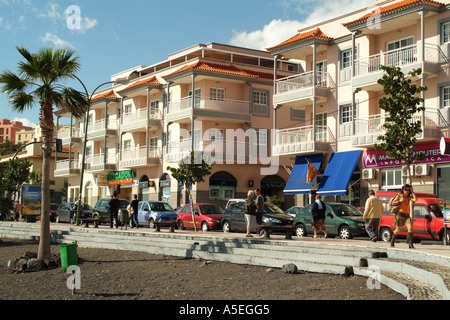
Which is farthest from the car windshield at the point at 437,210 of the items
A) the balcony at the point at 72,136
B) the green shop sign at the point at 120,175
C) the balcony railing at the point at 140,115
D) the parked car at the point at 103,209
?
the balcony at the point at 72,136

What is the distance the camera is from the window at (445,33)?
2891 cm

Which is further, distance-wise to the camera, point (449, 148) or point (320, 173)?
point (320, 173)

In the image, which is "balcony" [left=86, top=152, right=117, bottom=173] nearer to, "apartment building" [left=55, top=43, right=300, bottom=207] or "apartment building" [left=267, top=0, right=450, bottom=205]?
"apartment building" [left=55, top=43, right=300, bottom=207]

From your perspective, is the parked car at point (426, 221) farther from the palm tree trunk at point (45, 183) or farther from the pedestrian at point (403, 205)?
the palm tree trunk at point (45, 183)

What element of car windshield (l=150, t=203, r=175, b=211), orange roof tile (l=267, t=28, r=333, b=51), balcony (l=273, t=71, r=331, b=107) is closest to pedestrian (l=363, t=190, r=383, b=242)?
balcony (l=273, t=71, r=331, b=107)

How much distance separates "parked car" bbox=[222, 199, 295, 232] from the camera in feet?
83.7

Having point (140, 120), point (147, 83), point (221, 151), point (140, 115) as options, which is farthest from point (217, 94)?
point (140, 115)

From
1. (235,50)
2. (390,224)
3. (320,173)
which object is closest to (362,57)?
(320,173)

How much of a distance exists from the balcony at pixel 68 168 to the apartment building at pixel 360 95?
29.8 metres
